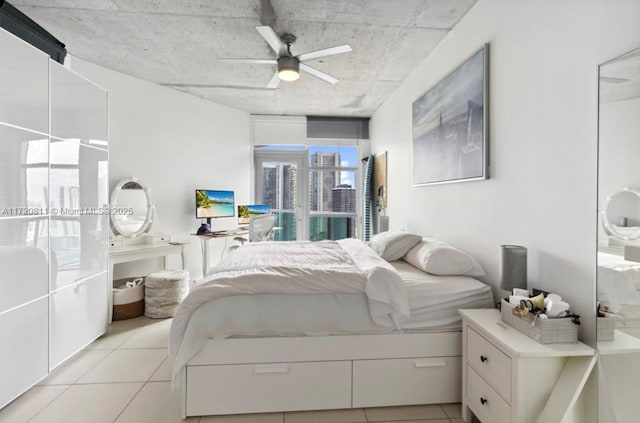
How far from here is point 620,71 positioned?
4.02ft

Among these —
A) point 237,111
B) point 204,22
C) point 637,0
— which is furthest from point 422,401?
point 237,111

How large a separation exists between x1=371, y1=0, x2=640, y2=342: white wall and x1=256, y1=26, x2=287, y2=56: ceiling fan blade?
4.77 feet

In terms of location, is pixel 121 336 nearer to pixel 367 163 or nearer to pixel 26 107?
pixel 26 107

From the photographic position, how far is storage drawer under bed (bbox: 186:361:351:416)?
5.57ft

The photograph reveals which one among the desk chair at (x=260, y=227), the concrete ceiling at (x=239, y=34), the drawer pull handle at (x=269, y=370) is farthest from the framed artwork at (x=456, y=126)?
the desk chair at (x=260, y=227)

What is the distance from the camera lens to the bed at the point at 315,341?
5.54 ft

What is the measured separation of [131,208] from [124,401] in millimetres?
2323

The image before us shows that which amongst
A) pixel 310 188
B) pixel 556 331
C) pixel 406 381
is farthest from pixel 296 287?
pixel 310 188

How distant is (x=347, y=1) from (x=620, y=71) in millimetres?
1722

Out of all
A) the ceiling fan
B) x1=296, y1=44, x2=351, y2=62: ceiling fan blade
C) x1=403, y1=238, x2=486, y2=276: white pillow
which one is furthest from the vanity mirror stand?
x1=403, y1=238, x2=486, y2=276: white pillow

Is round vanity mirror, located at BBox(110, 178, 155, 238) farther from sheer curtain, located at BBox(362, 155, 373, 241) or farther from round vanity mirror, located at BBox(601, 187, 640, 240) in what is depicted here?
round vanity mirror, located at BBox(601, 187, 640, 240)

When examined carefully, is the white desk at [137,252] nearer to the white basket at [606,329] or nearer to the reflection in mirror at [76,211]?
the reflection in mirror at [76,211]

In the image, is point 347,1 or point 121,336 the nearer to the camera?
point 347,1

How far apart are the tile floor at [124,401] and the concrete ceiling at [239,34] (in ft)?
8.32
